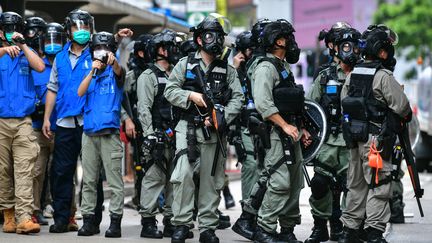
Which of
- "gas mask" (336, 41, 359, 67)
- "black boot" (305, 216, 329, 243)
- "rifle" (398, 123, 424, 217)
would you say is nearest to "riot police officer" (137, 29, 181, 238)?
"black boot" (305, 216, 329, 243)

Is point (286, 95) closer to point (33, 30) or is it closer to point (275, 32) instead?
point (275, 32)

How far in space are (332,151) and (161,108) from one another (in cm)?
178

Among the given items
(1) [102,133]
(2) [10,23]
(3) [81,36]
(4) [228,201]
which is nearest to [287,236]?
(1) [102,133]

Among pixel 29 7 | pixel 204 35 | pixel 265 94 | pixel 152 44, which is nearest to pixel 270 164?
pixel 265 94

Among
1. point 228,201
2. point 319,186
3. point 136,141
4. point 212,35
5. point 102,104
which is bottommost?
point 228,201

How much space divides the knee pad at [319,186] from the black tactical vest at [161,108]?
159 centimetres

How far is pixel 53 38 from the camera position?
12227mm

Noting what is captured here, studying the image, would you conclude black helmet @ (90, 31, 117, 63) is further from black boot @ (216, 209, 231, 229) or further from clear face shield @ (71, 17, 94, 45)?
black boot @ (216, 209, 231, 229)

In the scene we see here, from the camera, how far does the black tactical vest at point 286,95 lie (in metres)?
10.5

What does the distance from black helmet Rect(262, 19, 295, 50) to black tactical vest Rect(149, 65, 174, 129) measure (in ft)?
4.87

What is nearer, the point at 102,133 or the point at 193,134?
the point at 193,134

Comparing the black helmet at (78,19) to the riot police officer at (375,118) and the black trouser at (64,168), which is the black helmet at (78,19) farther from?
the riot police officer at (375,118)

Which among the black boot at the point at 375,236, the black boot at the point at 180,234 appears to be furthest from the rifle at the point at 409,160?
the black boot at the point at 180,234

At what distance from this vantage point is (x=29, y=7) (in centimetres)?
1775
